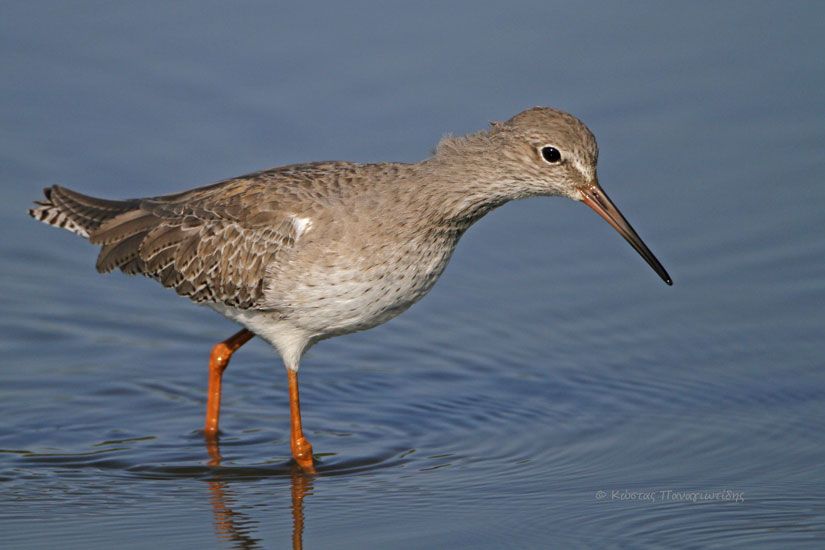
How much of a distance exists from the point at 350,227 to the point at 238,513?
227cm

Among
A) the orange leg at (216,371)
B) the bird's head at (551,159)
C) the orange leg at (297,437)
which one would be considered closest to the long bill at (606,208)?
the bird's head at (551,159)

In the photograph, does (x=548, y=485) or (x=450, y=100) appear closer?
(x=548, y=485)

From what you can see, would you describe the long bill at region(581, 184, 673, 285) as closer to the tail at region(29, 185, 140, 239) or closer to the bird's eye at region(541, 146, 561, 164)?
the bird's eye at region(541, 146, 561, 164)

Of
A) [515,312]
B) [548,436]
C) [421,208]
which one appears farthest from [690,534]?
[515,312]

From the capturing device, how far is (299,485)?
11.3 metres

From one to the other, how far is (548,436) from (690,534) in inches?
85.4

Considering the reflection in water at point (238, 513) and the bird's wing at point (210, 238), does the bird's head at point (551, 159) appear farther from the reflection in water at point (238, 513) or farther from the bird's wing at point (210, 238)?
the reflection in water at point (238, 513)

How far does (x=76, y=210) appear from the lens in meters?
13.2

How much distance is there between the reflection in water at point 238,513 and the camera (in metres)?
10.2

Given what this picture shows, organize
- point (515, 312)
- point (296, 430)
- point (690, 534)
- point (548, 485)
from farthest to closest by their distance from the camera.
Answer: point (515, 312) → point (296, 430) → point (548, 485) → point (690, 534)

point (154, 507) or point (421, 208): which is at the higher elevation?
point (421, 208)

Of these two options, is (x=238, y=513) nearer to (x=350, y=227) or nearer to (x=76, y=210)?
(x=350, y=227)

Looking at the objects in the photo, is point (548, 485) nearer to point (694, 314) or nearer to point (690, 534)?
point (690, 534)

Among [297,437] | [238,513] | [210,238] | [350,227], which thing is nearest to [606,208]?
[350,227]
